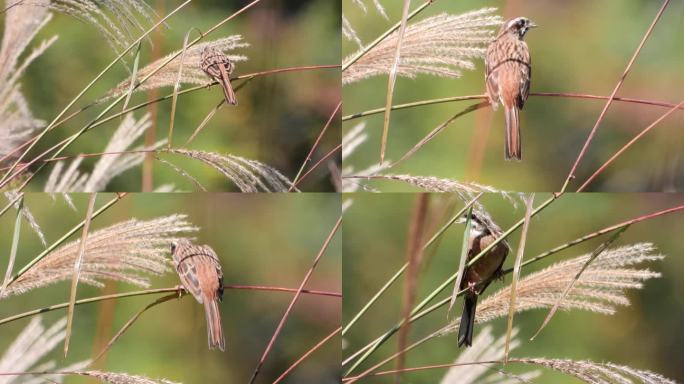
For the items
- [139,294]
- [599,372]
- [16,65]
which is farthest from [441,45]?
[16,65]

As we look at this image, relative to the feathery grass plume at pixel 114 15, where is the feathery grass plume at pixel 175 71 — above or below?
below

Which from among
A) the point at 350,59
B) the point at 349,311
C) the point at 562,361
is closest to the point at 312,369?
the point at 349,311

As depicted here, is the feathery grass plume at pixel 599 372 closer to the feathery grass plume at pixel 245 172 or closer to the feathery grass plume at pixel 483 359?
the feathery grass plume at pixel 483 359

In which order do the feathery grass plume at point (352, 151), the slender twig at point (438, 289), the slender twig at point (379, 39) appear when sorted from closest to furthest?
the slender twig at point (438, 289) < the slender twig at point (379, 39) < the feathery grass plume at point (352, 151)

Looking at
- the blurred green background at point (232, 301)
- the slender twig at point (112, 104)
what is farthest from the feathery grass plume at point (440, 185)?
the slender twig at point (112, 104)

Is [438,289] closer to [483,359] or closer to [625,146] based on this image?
[483,359]
